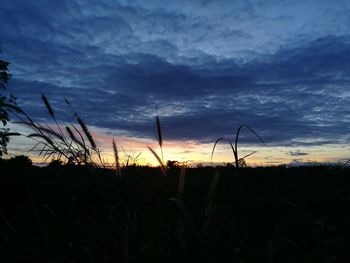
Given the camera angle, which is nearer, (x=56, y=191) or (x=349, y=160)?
(x=349, y=160)

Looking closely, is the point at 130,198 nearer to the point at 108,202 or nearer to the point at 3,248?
the point at 3,248

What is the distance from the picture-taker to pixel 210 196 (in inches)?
96.6

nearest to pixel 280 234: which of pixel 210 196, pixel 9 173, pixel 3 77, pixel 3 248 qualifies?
pixel 210 196

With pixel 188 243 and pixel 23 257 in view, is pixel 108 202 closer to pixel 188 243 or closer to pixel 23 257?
pixel 23 257

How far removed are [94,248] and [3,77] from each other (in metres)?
15.6

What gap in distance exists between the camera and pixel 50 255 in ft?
9.35

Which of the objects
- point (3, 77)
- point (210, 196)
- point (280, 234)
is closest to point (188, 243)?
point (210, 196)

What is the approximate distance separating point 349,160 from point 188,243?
1481 mm

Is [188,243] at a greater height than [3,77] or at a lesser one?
lesser

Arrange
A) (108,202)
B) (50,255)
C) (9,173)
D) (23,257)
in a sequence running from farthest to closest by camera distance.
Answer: (9,173) → (108,202) → (50,255) → (23,257)

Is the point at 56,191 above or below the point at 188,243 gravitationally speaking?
above

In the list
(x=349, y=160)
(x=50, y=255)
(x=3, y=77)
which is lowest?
(x=50, y=255)

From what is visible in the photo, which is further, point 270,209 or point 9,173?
point 9,173

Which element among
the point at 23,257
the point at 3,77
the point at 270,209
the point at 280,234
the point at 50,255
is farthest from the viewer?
the point at 3,77
